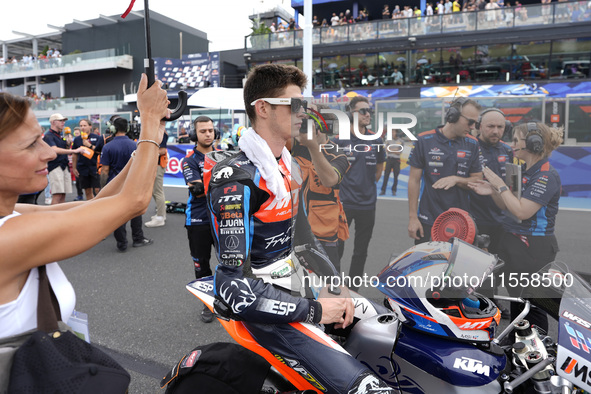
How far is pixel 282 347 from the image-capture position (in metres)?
1.69

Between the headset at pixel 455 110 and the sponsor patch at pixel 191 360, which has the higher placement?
the headset at pixel 455 110

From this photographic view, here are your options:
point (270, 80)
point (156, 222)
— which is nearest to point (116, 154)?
point (156, 222)

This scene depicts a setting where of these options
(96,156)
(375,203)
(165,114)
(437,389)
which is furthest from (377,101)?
(96,156)

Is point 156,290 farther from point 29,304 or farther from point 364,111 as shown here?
point 364,111

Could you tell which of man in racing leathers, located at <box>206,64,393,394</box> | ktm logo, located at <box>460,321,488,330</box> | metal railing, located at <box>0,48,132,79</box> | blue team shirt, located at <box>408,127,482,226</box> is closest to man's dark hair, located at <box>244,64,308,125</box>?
man in racing leathers, located at <box>206,64,393,394</box>

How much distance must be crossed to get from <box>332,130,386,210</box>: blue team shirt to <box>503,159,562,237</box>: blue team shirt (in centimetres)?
58

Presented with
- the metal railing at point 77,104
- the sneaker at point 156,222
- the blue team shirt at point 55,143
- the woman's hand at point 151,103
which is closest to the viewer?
the woman's hand at point 151,103

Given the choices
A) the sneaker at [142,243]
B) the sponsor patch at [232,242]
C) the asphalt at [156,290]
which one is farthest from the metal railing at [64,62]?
the sponsor patch at [232,242]

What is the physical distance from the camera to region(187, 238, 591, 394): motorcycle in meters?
1.61

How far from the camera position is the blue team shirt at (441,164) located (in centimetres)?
165

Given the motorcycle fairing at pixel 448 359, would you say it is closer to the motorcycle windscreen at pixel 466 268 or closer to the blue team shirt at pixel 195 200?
the motorcycle windscreen at pixel 466 268

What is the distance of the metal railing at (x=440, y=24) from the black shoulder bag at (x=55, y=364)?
25139 millimetres

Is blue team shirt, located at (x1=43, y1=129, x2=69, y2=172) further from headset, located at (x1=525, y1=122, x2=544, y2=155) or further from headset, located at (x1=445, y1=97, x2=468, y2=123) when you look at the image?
headset, located at (x1=525, y1=122, x2=544, y2=155)

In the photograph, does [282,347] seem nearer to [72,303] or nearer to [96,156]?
[72,303]
